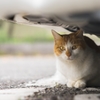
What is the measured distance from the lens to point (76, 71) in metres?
0.92

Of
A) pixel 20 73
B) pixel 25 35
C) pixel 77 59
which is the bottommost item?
pixel 20 73

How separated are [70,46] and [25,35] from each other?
6.62ft

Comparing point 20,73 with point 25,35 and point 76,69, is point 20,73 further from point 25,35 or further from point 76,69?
point 25,35

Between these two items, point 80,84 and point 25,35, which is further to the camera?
point 25,35

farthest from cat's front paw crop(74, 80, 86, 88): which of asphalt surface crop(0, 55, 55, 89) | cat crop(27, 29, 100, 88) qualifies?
asphalt surface crop(0, 55, 55, 89)

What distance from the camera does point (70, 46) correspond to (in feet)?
2.88

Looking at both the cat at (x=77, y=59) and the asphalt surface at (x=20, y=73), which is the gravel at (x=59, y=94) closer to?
the cat at (x=77, y=59)

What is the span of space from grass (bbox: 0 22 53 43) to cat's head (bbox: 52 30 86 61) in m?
1.97

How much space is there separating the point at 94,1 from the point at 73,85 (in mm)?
366

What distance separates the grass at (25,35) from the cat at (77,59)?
6.39ft

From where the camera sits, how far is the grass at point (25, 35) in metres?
2.89

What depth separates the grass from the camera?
289 centimetres

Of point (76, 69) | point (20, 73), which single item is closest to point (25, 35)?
point (20, 73)

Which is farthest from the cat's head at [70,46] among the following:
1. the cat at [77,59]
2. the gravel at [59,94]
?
the gravel at [59,94]
